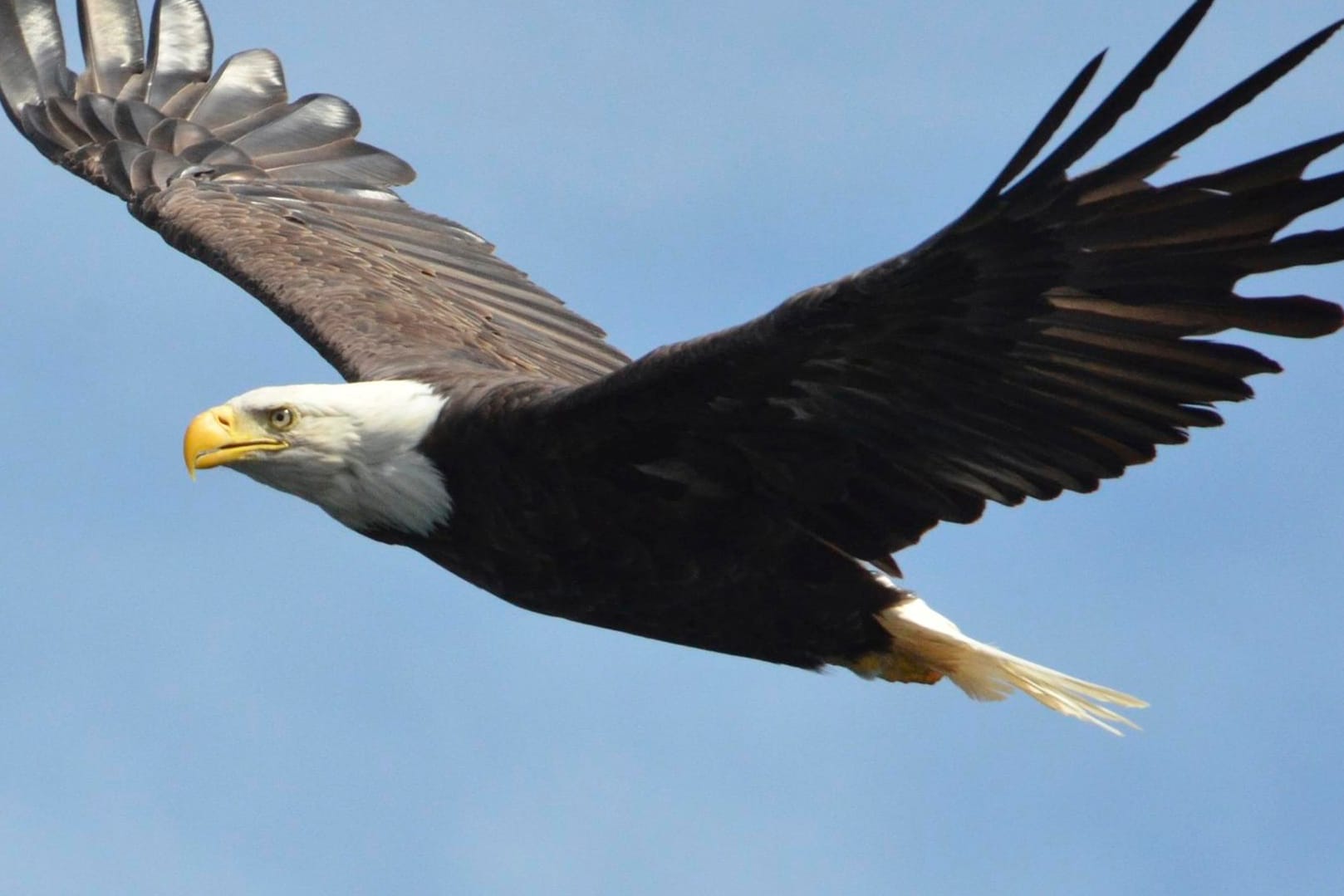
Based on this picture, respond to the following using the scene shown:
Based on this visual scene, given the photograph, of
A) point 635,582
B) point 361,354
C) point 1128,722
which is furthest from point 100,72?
point 1128,722

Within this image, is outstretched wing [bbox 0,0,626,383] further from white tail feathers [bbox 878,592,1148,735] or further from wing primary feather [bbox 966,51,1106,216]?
wing primary feather [bbox 966,51,1106,216]

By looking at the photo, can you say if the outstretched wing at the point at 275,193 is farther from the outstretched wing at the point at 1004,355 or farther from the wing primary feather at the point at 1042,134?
the wing primary feather at the point at 1042,134

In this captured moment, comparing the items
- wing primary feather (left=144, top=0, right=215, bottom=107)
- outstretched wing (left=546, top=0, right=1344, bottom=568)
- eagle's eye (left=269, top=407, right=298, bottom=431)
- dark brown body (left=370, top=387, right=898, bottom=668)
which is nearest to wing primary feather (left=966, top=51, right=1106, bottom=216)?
outstretched wing (left=546, top=0, right=1344, bottom=568)

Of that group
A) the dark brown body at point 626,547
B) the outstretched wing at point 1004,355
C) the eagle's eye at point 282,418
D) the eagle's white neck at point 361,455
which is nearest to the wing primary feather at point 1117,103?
the outstretched wing at point 1004,355

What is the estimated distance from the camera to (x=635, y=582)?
7.13 metres

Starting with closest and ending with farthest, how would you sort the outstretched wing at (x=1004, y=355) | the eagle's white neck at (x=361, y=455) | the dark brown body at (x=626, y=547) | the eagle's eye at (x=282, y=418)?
the outstretched wing at (x=1004, y=355) → the dark brown body at (x=626, y=547) → the eagle's white neck at (x=361, y=455) → the eagle's eye at (x=282, y=418)

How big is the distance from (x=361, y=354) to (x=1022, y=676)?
8.37ft

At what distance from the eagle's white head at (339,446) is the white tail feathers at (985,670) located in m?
1.49

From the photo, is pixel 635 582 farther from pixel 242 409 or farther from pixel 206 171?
pixel 206 171

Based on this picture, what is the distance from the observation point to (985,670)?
7.68 metres

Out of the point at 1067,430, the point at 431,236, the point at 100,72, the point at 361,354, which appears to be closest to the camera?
the point at 1067,430

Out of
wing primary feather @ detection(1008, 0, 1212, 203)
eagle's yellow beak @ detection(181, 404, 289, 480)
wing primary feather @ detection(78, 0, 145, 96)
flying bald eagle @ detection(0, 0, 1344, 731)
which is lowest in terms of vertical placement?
eagle's yellow beak @ detection(181, 404, 289, 480)

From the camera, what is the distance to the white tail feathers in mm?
7430

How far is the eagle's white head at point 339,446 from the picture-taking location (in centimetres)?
728
